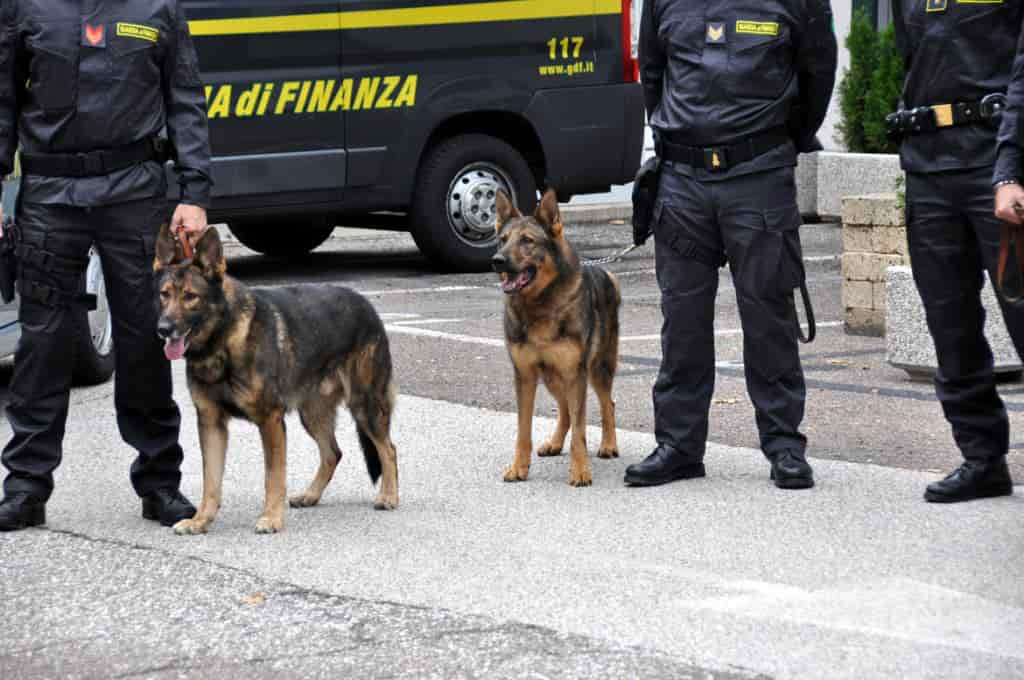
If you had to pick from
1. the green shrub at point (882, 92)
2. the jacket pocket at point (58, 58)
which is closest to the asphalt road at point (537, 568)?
the jacket pocket at point (58, 58)

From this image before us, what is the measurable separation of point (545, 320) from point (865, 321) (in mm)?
3901

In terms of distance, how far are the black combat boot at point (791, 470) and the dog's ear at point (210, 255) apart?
6.74 feet

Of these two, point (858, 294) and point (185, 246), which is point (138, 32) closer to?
point (185, 246)

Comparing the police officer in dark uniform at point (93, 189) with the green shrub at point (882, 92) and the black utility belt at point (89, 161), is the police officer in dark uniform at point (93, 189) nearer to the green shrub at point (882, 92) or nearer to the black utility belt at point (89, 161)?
the black utility belt at point (89, 161)

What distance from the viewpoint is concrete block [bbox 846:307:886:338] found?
33.7 ft

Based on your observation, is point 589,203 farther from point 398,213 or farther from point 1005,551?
point 1005,551

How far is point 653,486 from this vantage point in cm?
678

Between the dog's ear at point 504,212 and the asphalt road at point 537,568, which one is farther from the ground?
the dog's ear at point 504,212

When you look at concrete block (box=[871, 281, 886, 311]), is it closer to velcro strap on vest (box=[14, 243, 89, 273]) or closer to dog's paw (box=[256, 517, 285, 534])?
dog's paw (box=[256, 517, 285, 534])

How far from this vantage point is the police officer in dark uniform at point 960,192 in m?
6.00

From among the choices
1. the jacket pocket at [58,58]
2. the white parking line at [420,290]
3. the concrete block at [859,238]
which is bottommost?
the white parking line at [420,290]

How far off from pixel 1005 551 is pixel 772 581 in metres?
0.78

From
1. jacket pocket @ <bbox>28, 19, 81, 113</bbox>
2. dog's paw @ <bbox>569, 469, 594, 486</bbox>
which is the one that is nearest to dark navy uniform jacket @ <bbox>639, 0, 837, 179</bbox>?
dog's paw @ <bbox>569, 469, 594, 486</bbox>

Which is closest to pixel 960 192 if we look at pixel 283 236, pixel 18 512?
pixel 18 512
